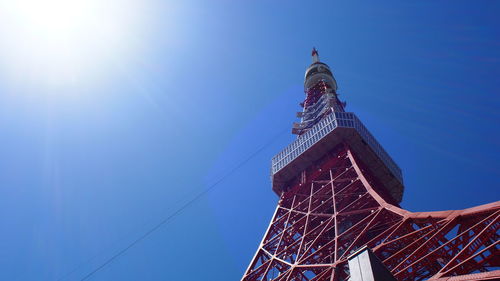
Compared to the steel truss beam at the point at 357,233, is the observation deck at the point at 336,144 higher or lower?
higher

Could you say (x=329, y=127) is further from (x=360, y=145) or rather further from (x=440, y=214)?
(x=440, y=214)

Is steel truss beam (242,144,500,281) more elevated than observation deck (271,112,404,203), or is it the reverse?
observation deck (271,112,404,203)

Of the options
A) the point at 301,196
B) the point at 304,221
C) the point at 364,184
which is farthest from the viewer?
the point at 301,196

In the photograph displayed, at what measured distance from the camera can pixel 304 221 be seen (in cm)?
2061

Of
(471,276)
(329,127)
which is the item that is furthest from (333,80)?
(471,276)

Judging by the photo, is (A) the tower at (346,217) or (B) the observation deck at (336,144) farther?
(B) the observation deck at (336,144)

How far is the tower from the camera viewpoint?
11.6m

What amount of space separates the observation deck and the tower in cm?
6

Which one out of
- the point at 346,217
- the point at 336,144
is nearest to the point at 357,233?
the point at 346,217

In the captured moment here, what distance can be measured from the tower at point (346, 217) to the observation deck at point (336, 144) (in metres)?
0.06

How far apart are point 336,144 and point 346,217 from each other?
5.66 meters

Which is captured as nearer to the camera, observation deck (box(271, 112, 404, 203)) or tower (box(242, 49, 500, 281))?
tower (box(242, 49, 500, 281))

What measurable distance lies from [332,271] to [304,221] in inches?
273

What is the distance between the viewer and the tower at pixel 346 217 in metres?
11.6
